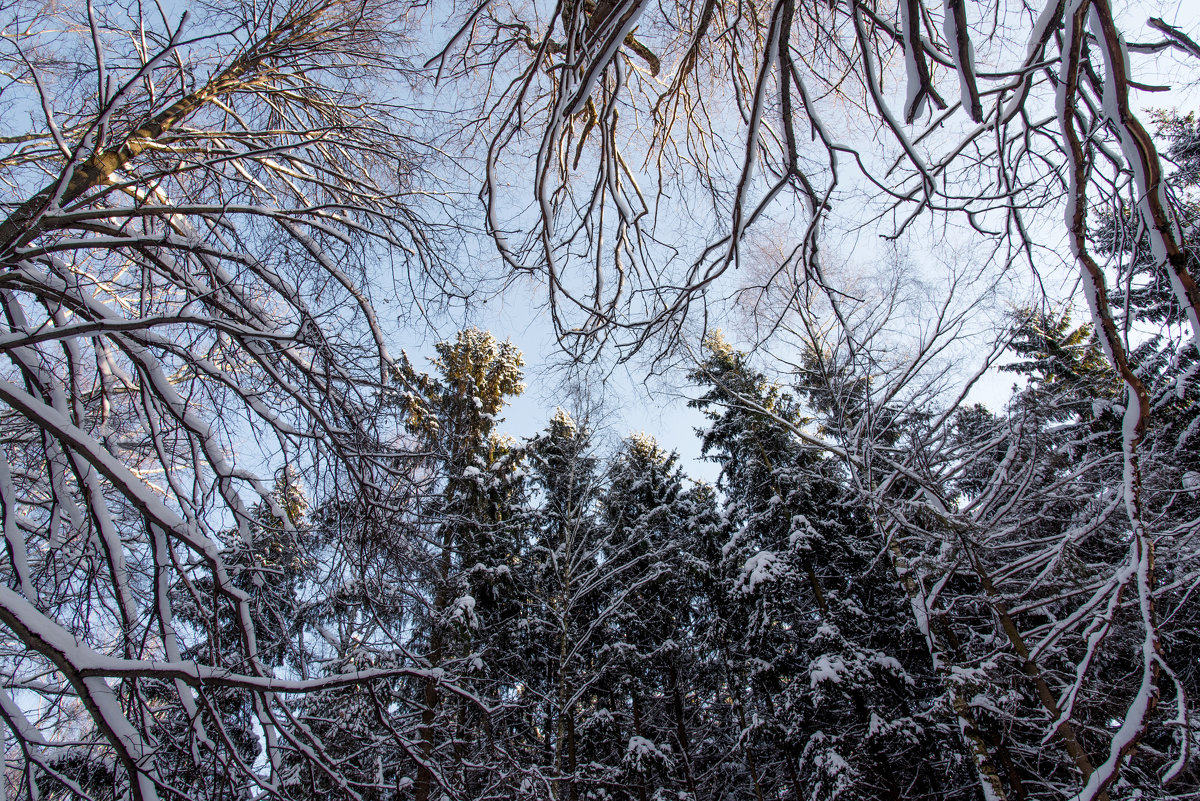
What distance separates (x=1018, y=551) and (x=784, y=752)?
287 inches

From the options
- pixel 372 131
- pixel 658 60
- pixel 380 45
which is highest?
pixel 380 45

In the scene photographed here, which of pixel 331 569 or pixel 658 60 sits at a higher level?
pixel 658 60

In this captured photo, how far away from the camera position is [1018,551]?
205 inches

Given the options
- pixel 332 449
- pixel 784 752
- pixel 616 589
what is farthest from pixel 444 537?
pixel 784 752

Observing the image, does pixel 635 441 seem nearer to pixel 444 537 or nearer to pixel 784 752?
pixel 784 752

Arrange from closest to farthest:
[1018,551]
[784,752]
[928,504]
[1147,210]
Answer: [1147,210], [928,504], [1018,551], [784,752]

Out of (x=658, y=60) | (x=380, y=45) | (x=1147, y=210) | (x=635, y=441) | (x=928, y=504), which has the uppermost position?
(x=635, y=441)

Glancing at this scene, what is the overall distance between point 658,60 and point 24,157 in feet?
10.5

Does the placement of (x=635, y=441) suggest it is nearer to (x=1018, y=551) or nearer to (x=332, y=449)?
(x=1018, y=551)

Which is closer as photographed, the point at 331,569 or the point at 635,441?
the point at 331,569

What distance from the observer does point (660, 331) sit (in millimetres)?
2508

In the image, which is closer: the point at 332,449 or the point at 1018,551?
the point at 332,449

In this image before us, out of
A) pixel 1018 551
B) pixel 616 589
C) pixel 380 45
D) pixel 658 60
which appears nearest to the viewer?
pixel 658 60

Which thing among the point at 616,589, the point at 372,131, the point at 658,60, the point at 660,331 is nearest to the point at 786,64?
the point at 660,331
